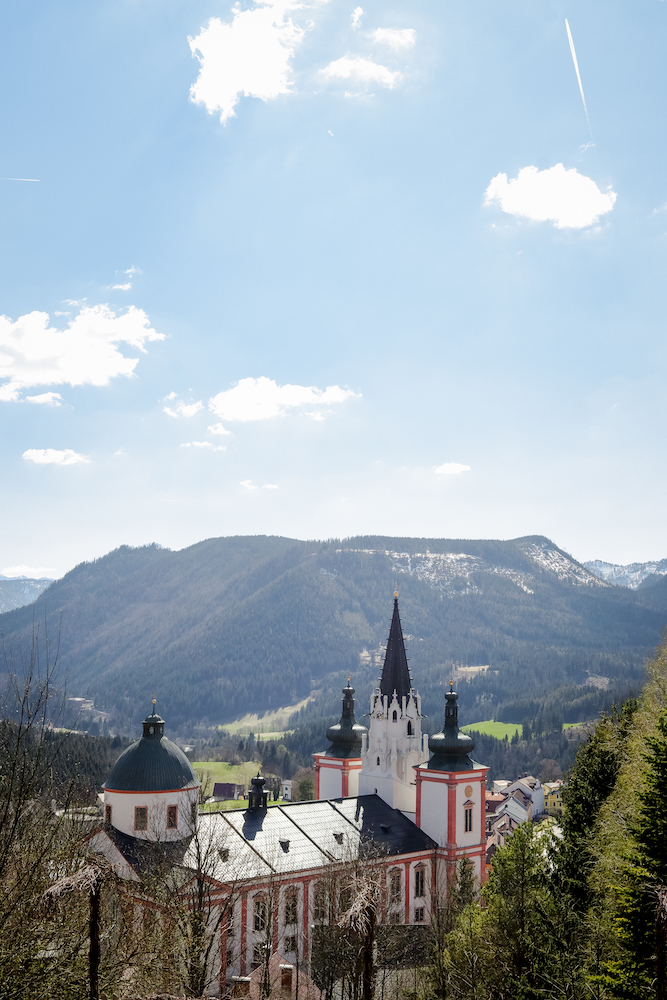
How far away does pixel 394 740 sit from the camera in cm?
6806

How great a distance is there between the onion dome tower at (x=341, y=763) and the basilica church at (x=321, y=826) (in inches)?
3.4

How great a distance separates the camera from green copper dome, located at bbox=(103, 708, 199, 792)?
163 feet

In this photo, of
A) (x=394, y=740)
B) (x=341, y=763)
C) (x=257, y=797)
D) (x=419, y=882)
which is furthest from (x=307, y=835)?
(x=341, y=763)

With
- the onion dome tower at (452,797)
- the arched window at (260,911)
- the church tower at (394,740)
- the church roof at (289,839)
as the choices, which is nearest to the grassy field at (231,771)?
the church tower at (394,740)

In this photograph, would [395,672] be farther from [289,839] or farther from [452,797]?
[289,839]

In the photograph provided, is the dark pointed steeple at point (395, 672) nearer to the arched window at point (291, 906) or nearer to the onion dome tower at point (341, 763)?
the onion dome tower at point (341, 763)

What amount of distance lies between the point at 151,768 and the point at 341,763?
23162 millimetres

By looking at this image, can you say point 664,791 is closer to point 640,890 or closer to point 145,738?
point 640,890

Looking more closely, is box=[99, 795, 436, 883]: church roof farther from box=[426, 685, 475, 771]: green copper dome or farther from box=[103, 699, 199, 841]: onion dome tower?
box=[426, 685, 475, 771]: green copper dome

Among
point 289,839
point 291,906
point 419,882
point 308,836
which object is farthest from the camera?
point 419,882

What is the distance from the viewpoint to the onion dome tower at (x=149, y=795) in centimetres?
4919

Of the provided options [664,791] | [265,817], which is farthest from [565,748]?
[664,791]

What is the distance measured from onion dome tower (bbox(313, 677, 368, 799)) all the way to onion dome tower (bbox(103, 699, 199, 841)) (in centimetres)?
2102

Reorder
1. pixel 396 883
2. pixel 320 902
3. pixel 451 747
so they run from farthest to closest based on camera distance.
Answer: pixel 451 747
pixel 396 883
pixel 320 902
